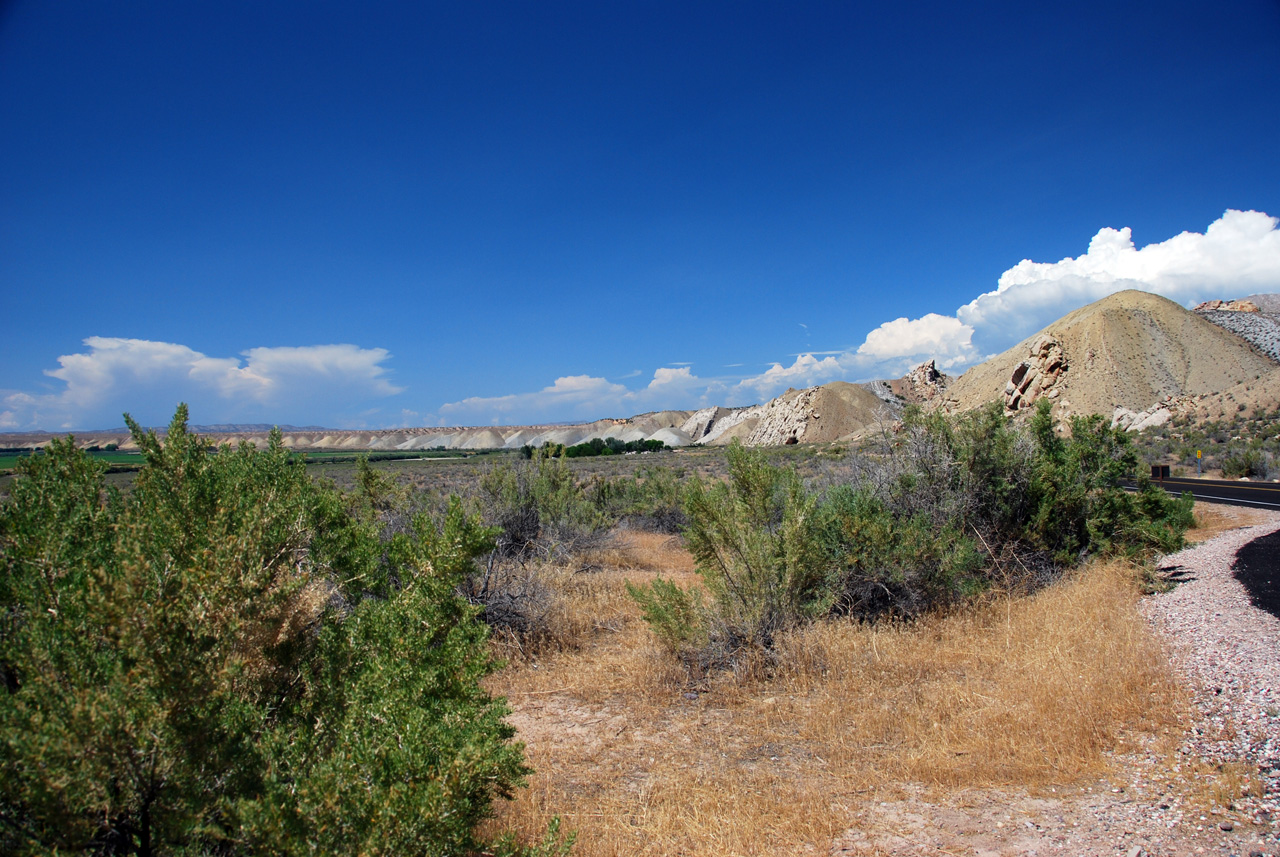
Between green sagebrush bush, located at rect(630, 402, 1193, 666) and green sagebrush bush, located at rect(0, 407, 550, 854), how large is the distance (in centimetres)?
406

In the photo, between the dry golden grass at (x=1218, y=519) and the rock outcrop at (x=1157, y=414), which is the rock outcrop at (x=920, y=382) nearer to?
the rock outcrop at (x=1157, y=414)

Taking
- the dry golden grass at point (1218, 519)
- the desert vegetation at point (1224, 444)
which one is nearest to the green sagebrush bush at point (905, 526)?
the dry golden grass at point (1218, 519)

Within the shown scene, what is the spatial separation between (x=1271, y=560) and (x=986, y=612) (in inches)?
178

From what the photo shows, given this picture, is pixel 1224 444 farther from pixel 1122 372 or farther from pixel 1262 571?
pixel 1262 571

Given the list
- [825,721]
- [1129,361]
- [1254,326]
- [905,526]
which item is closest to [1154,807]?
[825,721]

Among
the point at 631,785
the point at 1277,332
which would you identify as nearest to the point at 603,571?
the point at 631,785

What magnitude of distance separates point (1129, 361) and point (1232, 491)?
42.0 m

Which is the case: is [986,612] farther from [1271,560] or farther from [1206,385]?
[1206,385]

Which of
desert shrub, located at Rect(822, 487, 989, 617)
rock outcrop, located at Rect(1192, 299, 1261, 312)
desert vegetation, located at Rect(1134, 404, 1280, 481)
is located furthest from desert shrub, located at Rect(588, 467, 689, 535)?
rock outcrop, located at Rect(1192, 299, 1261, 312)

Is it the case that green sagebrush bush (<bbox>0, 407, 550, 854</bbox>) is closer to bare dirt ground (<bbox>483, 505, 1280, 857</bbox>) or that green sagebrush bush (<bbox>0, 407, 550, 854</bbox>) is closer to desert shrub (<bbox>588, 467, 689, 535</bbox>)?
bare dirt ground (<bbox>483, 505, 1280, 857</bbox>)

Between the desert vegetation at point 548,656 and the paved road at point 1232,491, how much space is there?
9913 mm

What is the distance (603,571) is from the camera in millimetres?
10812

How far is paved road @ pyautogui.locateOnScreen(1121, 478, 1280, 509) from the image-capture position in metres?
15.0

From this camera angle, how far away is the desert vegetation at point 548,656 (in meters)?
1.63
